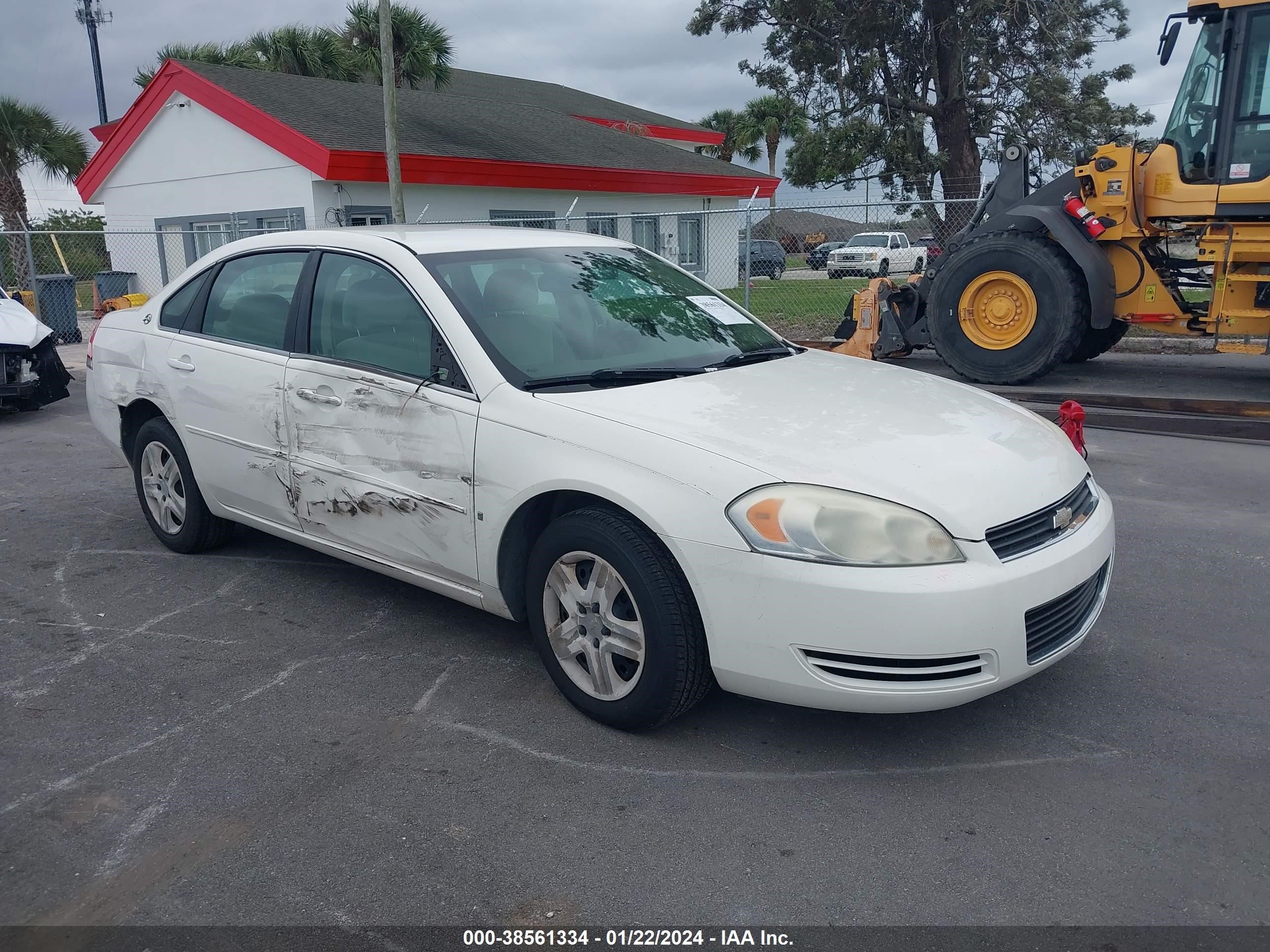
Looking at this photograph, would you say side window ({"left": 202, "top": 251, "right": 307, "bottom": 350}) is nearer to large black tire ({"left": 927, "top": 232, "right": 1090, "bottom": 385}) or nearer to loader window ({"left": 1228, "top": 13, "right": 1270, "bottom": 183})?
large black tire ({"left": 927, "top": 232, "right": 1090, "bottom": 385})

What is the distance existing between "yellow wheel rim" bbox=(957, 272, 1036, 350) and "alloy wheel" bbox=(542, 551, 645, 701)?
7.83 meters

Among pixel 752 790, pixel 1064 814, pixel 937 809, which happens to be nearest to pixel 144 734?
pixel 752 790

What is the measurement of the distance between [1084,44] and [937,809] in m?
23.3

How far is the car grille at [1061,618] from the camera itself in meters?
3.08

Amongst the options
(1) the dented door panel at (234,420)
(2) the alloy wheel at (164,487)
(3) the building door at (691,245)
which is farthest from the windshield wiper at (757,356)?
(3) the building door at (691,245)

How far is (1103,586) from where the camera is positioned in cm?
353

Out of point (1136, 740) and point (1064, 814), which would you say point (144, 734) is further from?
point (1136, 740)

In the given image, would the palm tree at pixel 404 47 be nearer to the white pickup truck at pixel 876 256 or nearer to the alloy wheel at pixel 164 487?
the white pickup truck at pixel 876 256

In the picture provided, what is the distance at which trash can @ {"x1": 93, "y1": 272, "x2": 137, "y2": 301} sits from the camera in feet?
66.1

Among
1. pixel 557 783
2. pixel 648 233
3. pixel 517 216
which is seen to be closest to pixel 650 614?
pixel 557 783

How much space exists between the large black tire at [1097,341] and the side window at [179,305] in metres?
8.95

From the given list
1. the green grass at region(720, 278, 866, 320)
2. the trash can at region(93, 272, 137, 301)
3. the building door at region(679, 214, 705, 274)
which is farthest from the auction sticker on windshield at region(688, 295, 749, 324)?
the building door at region(679, 214, 705, 274)

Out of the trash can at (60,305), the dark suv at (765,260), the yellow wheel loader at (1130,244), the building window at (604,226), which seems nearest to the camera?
the yellow wheel loader at (1130,244)

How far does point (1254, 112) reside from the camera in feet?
28.5
